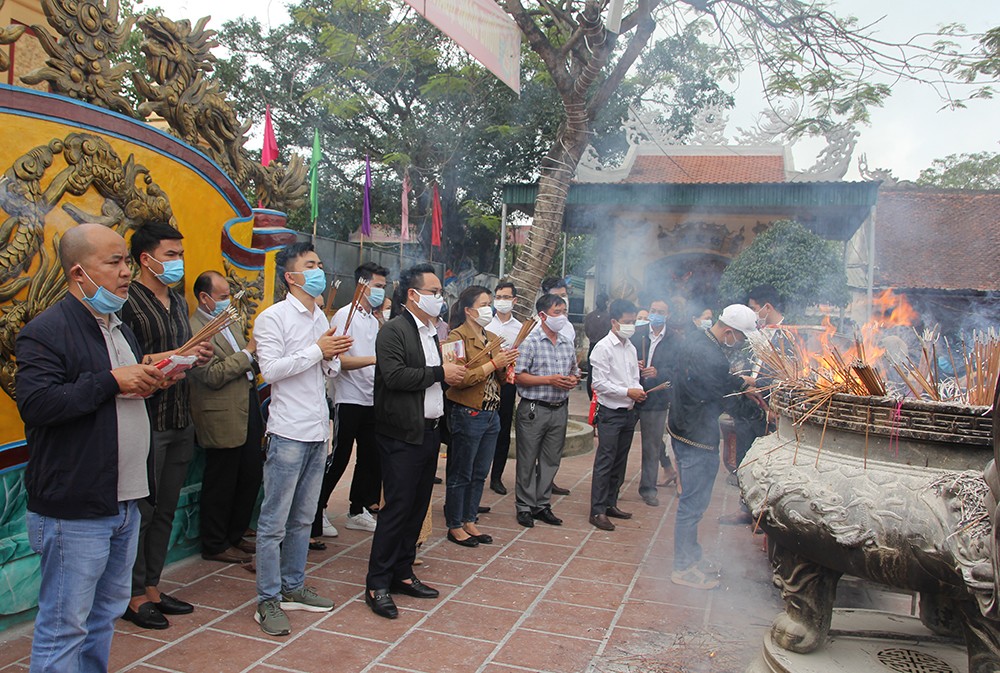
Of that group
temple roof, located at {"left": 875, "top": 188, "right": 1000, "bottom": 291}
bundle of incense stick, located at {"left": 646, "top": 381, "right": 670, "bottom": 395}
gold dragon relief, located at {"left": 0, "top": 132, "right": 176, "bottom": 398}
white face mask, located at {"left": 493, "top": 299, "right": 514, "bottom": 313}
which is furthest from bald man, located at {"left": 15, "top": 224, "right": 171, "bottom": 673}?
temple roof, located at {"left": 875, "top": 188, "right": 1000, "bottom": 291}

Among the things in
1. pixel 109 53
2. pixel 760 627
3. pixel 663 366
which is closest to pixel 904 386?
pixel 760 627

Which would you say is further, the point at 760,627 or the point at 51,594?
the point at 760,627

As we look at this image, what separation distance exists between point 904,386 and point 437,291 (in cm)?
248

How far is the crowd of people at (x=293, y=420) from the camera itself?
2.60 metres

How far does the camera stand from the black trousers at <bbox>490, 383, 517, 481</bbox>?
6.71 metres

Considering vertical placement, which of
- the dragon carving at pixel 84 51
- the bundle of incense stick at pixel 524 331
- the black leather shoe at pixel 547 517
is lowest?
the black leather shoe at pixel 547 517

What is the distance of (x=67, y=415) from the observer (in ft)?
8.23

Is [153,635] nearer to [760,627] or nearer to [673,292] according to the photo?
[760,627]

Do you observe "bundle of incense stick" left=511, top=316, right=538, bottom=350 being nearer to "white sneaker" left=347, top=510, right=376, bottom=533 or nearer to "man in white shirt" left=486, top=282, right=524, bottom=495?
"man in white shirt" left=486, top=282, right=524, bottom=495

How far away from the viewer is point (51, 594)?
258 centimetres

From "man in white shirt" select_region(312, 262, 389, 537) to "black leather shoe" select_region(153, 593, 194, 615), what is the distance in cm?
133

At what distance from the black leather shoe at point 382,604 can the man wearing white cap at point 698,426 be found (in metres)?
1.81

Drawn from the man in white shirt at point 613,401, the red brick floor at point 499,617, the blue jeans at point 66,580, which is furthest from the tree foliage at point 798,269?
the blue jeans at point 66,580

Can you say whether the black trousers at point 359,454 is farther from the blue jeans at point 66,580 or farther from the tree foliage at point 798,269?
the tree foliage at point 798,269
